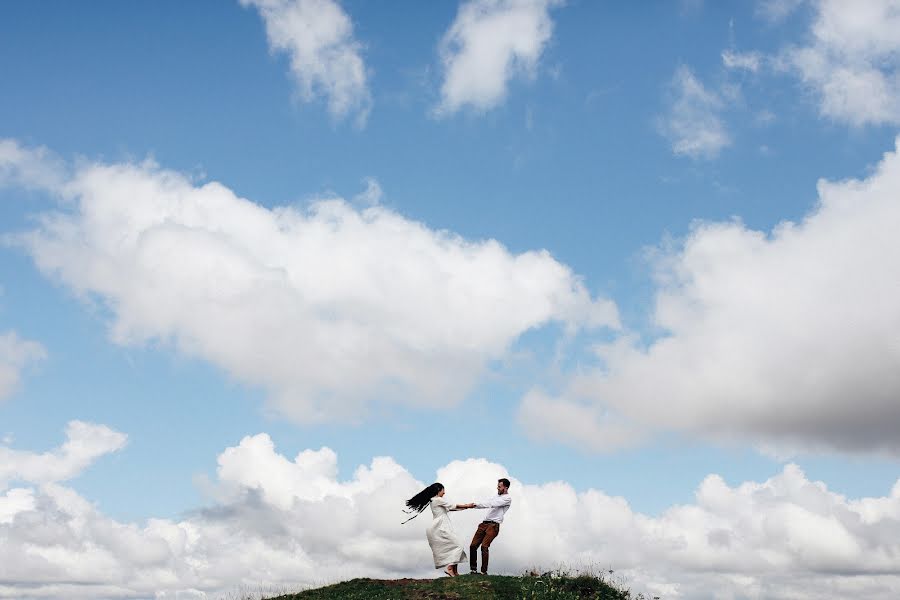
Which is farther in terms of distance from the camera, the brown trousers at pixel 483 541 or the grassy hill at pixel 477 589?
the brown trousers at pixel 483 541

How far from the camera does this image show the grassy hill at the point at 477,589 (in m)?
29.4

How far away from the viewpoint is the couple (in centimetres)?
3067

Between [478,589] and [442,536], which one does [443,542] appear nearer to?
[442,536]

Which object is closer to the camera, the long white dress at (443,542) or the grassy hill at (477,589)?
the grassy hill at (477,589)

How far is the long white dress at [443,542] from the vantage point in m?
31.5

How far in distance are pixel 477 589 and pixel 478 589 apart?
35 mm

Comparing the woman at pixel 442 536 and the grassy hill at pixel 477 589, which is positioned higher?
the woman at pixel 442 536

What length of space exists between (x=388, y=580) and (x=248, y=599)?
19.2 ft

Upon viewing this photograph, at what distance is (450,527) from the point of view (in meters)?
31.7

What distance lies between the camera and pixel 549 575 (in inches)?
1261

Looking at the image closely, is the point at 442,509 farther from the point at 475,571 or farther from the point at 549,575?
the point at 549,575

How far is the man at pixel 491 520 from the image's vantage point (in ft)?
100

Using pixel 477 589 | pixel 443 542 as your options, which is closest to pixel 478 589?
pixel 477 589

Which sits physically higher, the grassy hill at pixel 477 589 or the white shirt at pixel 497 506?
the white shirt at pixel 497 506
